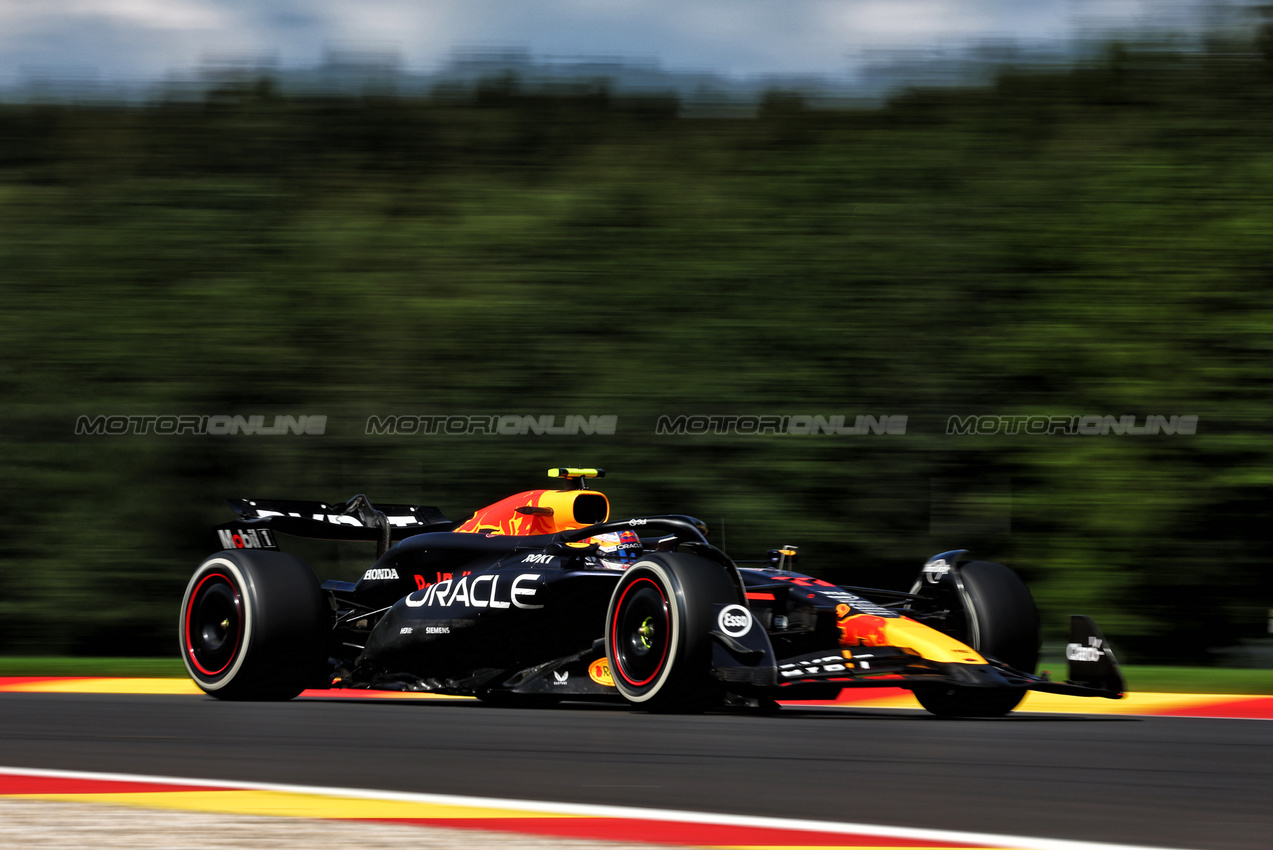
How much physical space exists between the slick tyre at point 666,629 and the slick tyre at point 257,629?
2125 mm

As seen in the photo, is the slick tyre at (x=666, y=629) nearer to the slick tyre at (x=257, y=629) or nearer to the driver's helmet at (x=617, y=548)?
the driver's helmet at (x=617, y=548)

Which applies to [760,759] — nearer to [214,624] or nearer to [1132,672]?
[214,624]

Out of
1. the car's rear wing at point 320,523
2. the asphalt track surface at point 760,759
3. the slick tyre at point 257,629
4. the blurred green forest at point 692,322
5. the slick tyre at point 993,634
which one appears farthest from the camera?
the blurred green forest at point 692,322

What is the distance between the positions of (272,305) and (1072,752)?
11.0m

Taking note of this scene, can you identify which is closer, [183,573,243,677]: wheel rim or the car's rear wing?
[183,573,243,677]: wheel rim

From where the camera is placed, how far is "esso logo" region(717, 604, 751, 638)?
7.30 metres

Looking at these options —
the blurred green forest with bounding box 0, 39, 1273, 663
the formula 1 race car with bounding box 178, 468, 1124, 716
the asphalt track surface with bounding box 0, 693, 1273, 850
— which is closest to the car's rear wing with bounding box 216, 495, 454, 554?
the formula 1 race car with bounding box 178, 468, 1124, 716

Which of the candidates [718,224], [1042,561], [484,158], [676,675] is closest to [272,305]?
[484,158]

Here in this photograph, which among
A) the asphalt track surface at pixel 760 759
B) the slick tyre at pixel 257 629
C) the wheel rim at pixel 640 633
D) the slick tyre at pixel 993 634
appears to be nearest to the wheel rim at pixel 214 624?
the slick tyre at pixel 257 629

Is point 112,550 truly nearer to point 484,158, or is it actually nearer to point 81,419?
point 81,419

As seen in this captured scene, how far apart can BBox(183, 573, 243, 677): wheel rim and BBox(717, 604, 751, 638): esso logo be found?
3061mm

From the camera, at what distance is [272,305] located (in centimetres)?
1548

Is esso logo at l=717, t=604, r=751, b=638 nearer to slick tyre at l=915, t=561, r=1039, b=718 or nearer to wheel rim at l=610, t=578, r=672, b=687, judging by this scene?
wheel rim at l=610, t=578, r=672, b=687

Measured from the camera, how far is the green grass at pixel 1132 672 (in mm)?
10695
